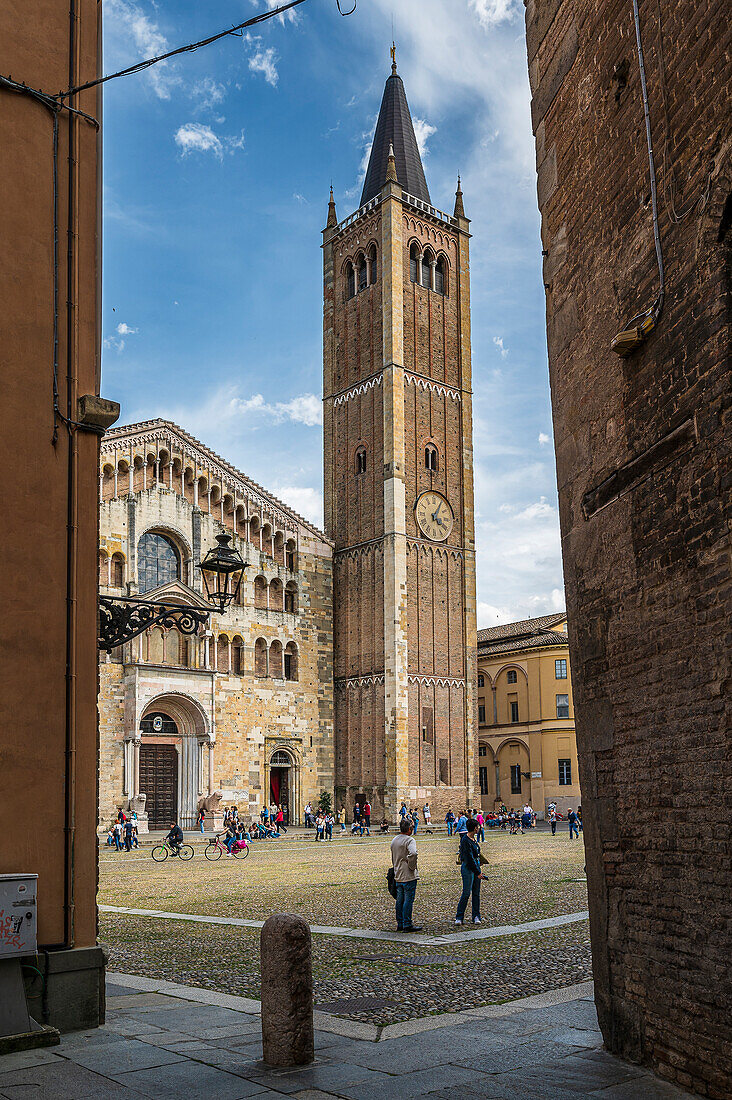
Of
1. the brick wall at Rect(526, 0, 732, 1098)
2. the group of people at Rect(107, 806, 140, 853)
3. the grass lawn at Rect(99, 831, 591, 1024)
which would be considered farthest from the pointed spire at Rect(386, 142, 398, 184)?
the brick wall at Rect(526, 0, 732, 1098)

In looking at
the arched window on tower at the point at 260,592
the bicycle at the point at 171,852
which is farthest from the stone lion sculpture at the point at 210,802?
the bicycle at the point at 171,852

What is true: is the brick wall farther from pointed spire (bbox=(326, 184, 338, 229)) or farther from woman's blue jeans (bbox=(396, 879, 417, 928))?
pointed spire (bbox=(326, 184, 338, 229))

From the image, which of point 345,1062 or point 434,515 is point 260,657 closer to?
point 434,515

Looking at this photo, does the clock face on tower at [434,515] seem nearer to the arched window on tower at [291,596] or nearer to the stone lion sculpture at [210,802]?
the arched window on tower at [291,596]

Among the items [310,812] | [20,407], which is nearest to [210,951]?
[20,407]

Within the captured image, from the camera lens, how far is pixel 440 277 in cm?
5088

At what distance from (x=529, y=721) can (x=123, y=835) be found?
29.5 meters

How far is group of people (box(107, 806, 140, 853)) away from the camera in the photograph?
1236 inches

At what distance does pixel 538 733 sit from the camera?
5528 centimetres

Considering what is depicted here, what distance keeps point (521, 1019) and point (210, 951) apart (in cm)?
475

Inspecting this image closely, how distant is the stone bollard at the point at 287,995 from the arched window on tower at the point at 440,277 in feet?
155

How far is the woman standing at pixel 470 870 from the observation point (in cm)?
1223

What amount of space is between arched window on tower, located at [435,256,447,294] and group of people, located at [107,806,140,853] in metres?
30.5

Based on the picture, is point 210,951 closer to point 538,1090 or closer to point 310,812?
point 538,1090
